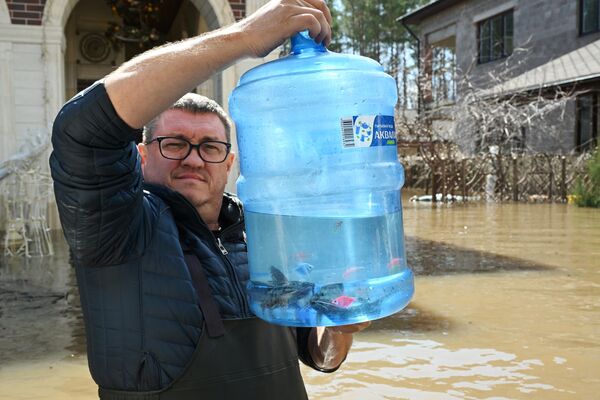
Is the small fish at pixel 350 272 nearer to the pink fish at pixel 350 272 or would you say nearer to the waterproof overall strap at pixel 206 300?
the pink fish at pixel 350 272

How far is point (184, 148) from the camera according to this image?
2148mm

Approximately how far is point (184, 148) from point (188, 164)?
0.05 metres

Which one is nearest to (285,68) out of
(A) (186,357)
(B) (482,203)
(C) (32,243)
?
(A) (186,357)

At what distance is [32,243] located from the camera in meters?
9.47

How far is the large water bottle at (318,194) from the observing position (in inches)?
72.2

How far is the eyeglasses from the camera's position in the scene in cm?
214

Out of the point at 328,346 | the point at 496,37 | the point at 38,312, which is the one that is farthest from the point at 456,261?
the point at 496,37

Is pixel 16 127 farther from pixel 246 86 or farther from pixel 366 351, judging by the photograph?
pixel 246 86

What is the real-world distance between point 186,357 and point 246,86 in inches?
31.5

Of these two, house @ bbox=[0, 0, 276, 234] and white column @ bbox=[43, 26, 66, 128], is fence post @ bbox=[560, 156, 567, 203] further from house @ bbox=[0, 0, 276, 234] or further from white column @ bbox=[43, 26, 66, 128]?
white column @ bbox=[43, 26, 66, 128]

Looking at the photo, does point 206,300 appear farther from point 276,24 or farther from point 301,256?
point 276,24

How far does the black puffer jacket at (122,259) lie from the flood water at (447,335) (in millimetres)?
2296

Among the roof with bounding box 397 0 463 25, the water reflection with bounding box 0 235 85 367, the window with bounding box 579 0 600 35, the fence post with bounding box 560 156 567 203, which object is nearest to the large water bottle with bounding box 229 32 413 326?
the water reflection with bounding box 0 235 85 367

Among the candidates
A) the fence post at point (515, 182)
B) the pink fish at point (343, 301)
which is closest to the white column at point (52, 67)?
the pink fish at point (343, 301)
